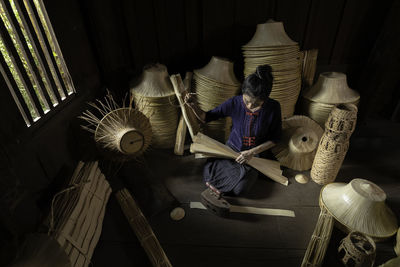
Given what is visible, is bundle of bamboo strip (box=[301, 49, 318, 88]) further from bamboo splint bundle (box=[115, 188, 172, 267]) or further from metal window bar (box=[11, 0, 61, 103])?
metal window bar (box=[11, 0, 61, 103])

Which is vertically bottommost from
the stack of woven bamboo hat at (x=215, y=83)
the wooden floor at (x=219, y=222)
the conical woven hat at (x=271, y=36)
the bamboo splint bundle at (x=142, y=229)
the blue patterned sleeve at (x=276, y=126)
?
the wooden floor at (x=219, y=222)

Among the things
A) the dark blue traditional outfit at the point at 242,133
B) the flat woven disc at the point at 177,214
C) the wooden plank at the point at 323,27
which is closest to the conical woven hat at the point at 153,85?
the dark blue traditional outfit at the point at 242,133

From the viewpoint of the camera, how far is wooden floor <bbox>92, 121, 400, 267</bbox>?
1718mm

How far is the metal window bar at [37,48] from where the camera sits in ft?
5.40

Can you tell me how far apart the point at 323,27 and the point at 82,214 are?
314 centimetres

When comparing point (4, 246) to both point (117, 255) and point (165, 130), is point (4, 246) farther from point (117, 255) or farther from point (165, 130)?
point (165, 130)

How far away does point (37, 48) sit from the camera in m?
1.77

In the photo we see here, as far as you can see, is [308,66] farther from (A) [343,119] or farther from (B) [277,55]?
(A) [343,119]

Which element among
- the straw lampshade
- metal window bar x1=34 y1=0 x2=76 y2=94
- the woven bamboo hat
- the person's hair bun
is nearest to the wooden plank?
the woven bamboo hat

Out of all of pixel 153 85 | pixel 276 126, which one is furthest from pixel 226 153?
pixel 153 85

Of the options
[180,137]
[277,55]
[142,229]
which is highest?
[277,55]

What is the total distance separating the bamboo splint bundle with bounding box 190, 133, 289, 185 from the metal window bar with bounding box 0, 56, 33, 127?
129 cm

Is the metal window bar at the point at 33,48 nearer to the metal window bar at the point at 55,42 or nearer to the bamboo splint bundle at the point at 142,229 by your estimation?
the metal window bar at the point at 55,42

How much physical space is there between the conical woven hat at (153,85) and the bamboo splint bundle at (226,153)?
65 cm
